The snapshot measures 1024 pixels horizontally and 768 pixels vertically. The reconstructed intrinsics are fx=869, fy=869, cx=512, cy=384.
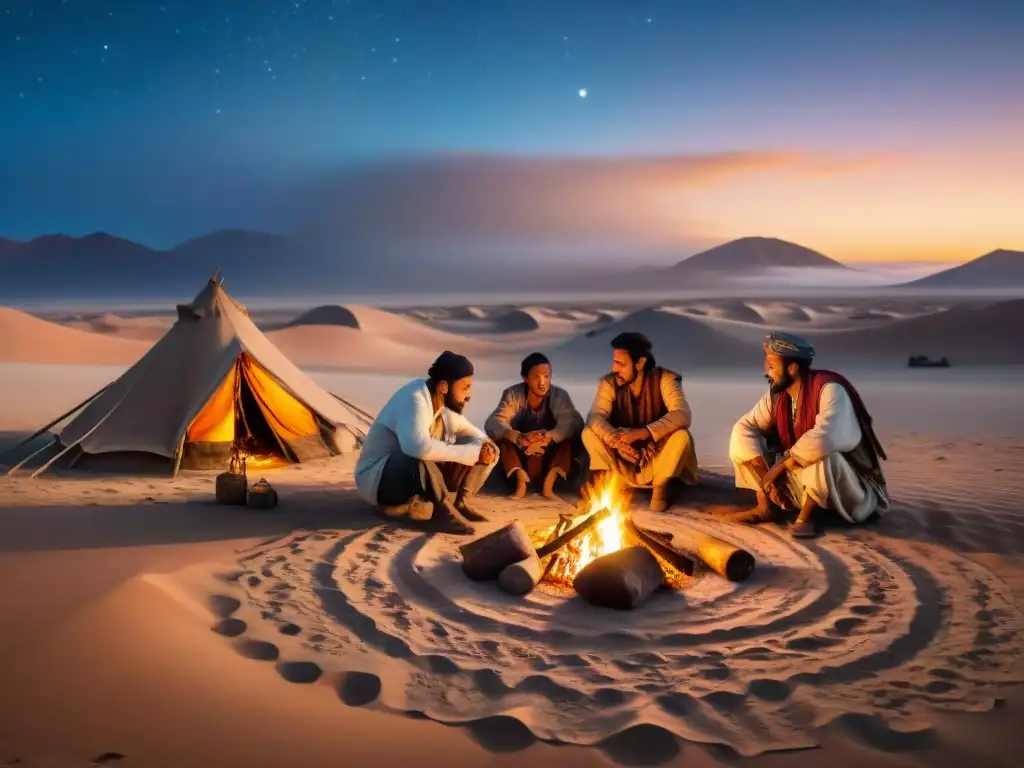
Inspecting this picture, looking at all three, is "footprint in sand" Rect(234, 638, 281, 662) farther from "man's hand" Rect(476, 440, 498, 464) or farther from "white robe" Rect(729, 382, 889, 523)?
"white robe" Rect(729, 382, 889, 523)

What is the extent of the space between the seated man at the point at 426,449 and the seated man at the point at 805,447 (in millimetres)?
1624

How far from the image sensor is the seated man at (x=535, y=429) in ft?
19.1

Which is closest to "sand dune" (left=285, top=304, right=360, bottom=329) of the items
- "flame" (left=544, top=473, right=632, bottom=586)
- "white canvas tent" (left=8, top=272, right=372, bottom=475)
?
"white canvas tent" (left=8, top=272, right=372, bottom=475)

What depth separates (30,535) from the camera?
4.68m

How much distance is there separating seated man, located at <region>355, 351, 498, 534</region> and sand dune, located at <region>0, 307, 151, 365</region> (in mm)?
16175

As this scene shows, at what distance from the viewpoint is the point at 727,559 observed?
4.17 m

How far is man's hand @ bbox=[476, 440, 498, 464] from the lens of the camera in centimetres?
505

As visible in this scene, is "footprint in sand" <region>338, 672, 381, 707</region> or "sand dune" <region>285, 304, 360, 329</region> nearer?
"footprint in sand" <region>338, 672, 381, 707</region>

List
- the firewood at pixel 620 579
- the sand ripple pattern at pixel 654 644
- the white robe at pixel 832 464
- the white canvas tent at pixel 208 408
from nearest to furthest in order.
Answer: the sand ripple pattern at pixel 654 644 → the firewood at pixel 620 579 → the white robe at pixel 832 464 → the white canvas tent at pixel 208 408

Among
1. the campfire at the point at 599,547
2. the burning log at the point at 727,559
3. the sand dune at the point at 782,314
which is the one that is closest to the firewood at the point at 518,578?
the campfire at the point at 599,547

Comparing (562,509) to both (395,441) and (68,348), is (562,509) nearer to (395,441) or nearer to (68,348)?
(395,441)

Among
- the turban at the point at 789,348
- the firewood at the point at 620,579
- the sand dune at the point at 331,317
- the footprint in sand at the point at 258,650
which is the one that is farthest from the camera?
the sand dune at the point at 331,317

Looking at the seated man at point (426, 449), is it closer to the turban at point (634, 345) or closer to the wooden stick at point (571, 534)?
the wooden stick at point (571, 534)

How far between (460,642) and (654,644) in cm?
77
